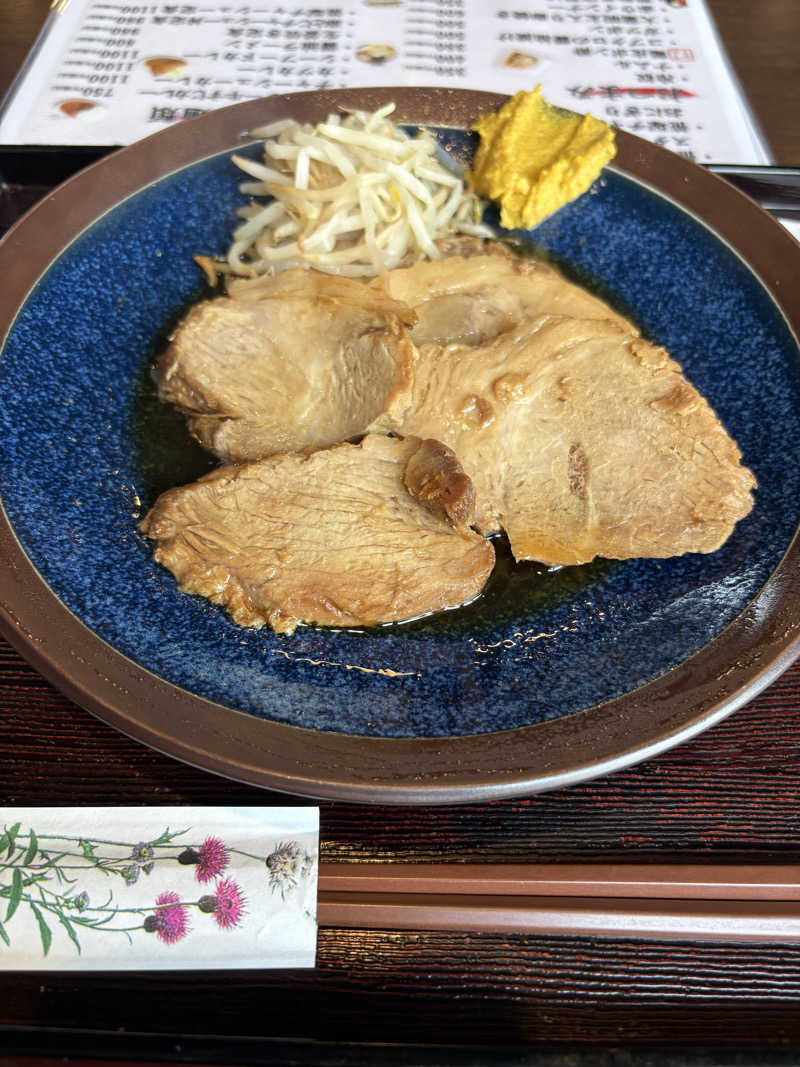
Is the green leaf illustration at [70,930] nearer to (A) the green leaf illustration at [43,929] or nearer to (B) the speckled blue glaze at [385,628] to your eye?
(A) the green leaf illustration at [43,929]

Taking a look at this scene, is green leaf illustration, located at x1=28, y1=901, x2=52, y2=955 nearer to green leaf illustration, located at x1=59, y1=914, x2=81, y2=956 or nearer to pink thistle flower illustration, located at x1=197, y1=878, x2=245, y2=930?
green leaf illustration, located at x1=59, y1=914, x2=81, y2=956

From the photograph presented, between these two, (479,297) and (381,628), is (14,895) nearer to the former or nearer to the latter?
(381,628)

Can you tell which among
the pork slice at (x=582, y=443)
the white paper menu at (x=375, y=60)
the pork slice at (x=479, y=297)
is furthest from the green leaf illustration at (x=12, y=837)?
the white paper menu at (x=375, y=60)

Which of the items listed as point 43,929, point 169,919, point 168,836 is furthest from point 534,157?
point 43,929

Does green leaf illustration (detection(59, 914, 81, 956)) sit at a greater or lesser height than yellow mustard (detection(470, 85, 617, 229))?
lesser

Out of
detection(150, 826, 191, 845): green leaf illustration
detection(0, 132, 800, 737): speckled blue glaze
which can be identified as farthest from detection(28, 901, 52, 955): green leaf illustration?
detection(0, 132, 800, 737): speckled blue glaze

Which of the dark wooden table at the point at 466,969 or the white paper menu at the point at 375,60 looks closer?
the dark wooden table at the point at 466,969

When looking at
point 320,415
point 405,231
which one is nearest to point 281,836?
point 320,415
